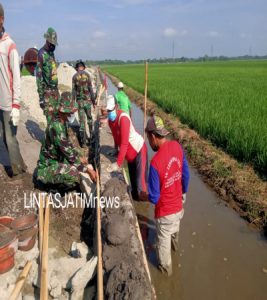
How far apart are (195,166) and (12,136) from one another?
3882 mm

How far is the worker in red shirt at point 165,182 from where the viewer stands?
9.57 feet

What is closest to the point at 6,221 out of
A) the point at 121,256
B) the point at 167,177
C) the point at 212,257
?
the point at 121,256

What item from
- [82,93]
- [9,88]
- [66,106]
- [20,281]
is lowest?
[20,281]

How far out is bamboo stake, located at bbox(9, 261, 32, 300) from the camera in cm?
249

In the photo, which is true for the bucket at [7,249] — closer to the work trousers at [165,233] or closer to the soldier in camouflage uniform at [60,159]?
the soldier in camouflage uniform at [60,159]

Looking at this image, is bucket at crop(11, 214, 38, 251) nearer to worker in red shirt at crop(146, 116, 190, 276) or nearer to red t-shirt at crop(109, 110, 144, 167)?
worker in red shirt at crop(146, 116, 190, 276)

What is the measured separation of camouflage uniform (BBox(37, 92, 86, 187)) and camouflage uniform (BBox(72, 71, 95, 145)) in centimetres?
246

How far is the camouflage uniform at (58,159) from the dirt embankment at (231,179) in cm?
252

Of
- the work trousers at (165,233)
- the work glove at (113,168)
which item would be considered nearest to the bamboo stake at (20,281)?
the work trousers at (165,233)

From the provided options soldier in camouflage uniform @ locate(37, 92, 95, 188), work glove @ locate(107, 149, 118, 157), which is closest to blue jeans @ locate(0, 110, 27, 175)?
soldier in camouflage uniform @ locate(37, 92, 95, 188)

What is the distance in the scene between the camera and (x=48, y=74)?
5598 millimetres

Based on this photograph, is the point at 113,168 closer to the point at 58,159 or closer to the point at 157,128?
the point at 58,159

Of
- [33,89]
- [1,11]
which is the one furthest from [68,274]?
[33,89]

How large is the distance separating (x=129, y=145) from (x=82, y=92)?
108 inches
